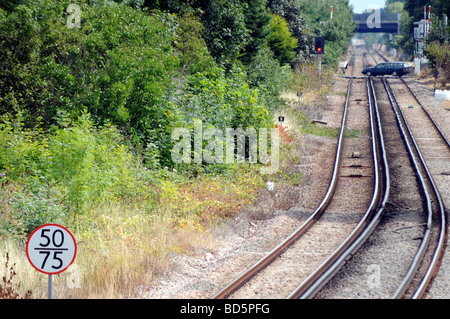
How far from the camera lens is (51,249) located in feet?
23.6

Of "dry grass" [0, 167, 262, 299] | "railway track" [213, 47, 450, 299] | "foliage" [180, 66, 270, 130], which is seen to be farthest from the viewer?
"foliage" [180, 66, 270, 130]

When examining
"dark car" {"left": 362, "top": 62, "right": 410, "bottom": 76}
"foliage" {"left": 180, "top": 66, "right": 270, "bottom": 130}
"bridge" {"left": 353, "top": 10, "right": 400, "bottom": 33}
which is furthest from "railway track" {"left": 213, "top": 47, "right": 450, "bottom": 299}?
"bridge" {"left": 353, "top": 10, "right": 400, "bottom": 33}

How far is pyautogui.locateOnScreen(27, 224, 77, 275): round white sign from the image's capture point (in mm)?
7129

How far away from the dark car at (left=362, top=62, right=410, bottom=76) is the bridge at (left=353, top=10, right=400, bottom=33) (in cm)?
6751

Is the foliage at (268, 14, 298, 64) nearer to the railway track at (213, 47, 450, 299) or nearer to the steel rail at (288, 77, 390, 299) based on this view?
the railway track at (213, 47, 450, 299)

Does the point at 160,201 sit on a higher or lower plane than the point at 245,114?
lower

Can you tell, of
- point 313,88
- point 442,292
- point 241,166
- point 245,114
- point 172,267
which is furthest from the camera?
point 313,88

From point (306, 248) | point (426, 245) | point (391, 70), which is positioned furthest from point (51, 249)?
point (391, 70)

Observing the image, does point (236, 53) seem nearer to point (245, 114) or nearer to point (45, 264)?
point (245, 114)

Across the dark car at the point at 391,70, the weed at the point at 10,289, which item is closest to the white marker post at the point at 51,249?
the weed at the point at 10,289

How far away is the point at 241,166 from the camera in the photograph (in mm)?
16938

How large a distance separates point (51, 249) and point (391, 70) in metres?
51.3

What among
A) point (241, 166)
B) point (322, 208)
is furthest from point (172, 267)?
point (241, 166)

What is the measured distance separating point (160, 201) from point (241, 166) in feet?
14.2
